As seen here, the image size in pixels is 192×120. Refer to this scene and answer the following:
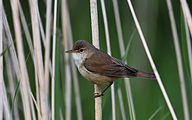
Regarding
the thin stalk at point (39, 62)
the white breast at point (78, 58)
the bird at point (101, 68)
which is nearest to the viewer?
the thin stalk at point (39, 62)

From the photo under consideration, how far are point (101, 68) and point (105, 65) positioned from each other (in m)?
0.05

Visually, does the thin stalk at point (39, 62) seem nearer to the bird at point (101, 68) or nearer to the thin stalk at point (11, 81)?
the bird at point (101, 68)

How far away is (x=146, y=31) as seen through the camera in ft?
14.1

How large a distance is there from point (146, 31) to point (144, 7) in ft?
1.53

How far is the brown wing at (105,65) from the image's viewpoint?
248 centimetres

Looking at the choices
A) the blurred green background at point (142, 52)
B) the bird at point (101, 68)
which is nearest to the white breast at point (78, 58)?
the bird at point (101, 68)

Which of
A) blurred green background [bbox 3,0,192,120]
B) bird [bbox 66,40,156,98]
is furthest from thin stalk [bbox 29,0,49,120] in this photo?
blurred green background [bbox 3,0,192,120]

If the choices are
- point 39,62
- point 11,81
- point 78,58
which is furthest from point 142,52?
point 39,62

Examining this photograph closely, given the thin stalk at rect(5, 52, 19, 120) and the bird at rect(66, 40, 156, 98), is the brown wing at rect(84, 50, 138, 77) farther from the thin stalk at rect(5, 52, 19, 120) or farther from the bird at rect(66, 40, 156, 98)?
the thin stalk at rect(5, 52, 19, 120)

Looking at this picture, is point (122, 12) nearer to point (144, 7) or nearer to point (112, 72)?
point (144, 7)

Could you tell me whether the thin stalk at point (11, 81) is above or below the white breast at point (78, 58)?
below

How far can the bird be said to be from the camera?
246 cm

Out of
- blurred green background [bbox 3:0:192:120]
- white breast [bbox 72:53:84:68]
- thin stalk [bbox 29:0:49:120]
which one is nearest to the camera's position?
thin stalk [bbox 29:0:49:120]

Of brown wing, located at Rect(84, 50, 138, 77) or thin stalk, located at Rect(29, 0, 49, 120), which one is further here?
brown wing, located at Rect(84, 50, 138, 77)
